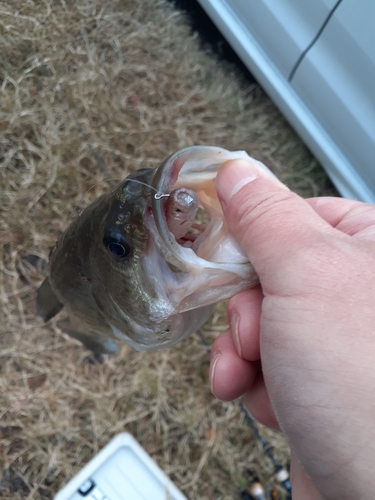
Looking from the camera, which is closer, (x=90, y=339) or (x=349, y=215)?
(x=349, y=215)

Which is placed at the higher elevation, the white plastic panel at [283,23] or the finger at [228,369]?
the white plastic panel at [283,23]

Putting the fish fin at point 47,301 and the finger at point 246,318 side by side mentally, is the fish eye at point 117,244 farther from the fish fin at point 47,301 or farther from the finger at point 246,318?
the fish fin at point 47,301

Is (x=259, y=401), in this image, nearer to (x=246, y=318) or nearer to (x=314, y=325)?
(x=246, y=318)

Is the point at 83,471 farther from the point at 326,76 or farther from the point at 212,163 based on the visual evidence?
the point at 326,76

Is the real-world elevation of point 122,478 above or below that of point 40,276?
below

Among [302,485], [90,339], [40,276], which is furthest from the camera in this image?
[40,276]

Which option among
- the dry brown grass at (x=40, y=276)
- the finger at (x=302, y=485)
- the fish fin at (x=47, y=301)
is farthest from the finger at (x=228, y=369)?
the dry brown grass at (x=40, y=276)

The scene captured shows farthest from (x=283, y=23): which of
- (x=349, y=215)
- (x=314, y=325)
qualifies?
(x=314, y=325)
